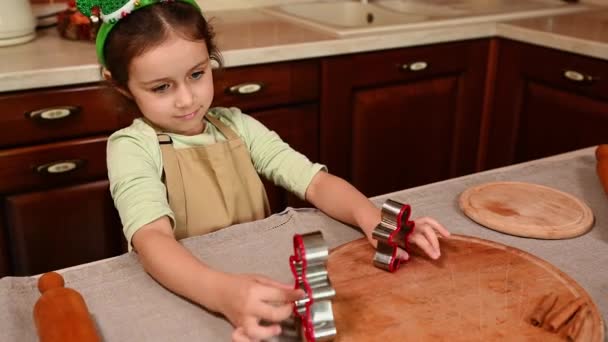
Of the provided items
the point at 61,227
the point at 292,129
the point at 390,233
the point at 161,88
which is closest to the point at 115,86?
the point at 161,88

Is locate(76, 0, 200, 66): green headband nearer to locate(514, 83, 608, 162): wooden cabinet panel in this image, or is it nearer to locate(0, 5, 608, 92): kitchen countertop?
locate(0, 5, 608, 92): kitchen countertop

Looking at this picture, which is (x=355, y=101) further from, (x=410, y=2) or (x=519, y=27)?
(x=410, y=2)

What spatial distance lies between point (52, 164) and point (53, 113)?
0.13 m

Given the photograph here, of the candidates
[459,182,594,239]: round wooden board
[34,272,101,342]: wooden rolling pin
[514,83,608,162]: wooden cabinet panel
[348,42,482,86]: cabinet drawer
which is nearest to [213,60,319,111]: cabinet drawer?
[348,42,482,86]: cabinet drawer

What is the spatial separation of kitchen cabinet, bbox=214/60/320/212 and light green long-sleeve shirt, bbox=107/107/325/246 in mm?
550

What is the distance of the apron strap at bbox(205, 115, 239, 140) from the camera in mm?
1083

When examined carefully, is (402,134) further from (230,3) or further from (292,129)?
(230,3)

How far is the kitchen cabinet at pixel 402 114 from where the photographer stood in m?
1.89

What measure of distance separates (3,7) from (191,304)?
49.5 inches

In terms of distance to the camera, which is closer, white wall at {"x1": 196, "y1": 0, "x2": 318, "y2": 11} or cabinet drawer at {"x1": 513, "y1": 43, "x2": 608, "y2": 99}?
cabinet drawer at {"x1": 513, "y1": 43, "x2": 608, "y2": 99}

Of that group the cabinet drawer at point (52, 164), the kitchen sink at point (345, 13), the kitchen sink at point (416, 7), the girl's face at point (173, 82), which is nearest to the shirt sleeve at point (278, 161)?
the girl's face at point (173, 82)

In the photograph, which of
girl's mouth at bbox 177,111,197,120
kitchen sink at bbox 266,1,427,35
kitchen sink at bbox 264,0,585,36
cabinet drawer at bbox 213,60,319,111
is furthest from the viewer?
kitchen sink at bbox 266,1,427,35

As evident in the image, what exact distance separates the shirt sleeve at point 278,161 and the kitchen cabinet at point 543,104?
3.75 feet

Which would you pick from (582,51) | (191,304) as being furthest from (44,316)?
(582,51)
